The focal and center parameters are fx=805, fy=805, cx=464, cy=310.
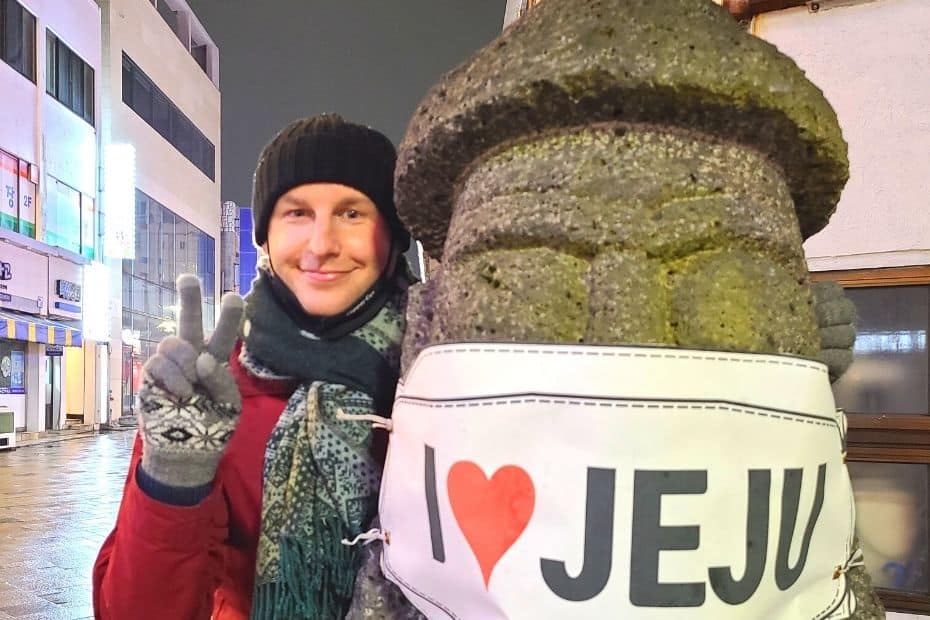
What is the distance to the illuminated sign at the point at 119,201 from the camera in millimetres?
17688

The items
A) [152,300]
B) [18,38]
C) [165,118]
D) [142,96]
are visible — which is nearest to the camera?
[18,38]

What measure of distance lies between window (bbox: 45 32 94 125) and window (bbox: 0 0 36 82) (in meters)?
0.52

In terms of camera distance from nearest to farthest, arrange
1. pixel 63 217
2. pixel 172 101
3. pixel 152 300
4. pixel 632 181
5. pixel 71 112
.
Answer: pixel 632 181
pixel 63 217
pixel 71 112
pixel 152 300
pixel 172 101

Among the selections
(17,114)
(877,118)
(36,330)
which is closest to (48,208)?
(17,114)

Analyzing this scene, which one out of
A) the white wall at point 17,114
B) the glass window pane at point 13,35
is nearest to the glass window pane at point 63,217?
the white wall at point 17,114

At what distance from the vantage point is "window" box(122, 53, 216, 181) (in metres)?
19.6

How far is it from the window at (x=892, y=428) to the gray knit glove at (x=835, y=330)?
4.99ft

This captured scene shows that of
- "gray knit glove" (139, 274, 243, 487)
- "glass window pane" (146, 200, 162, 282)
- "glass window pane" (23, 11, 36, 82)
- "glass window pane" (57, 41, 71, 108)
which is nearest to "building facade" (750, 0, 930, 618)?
"gray knit glove" (139, 274, 243, 487)

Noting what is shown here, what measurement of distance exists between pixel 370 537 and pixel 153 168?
20986 mm

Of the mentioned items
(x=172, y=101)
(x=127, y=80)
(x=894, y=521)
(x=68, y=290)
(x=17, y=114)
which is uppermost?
(x=172, y=101)

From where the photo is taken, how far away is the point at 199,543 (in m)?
1.44

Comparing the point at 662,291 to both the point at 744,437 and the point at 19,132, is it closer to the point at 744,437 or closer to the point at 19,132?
the point at 744,437

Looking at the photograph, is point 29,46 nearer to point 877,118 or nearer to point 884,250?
point 877,118

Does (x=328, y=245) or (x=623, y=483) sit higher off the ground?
(x=328, y=245)
